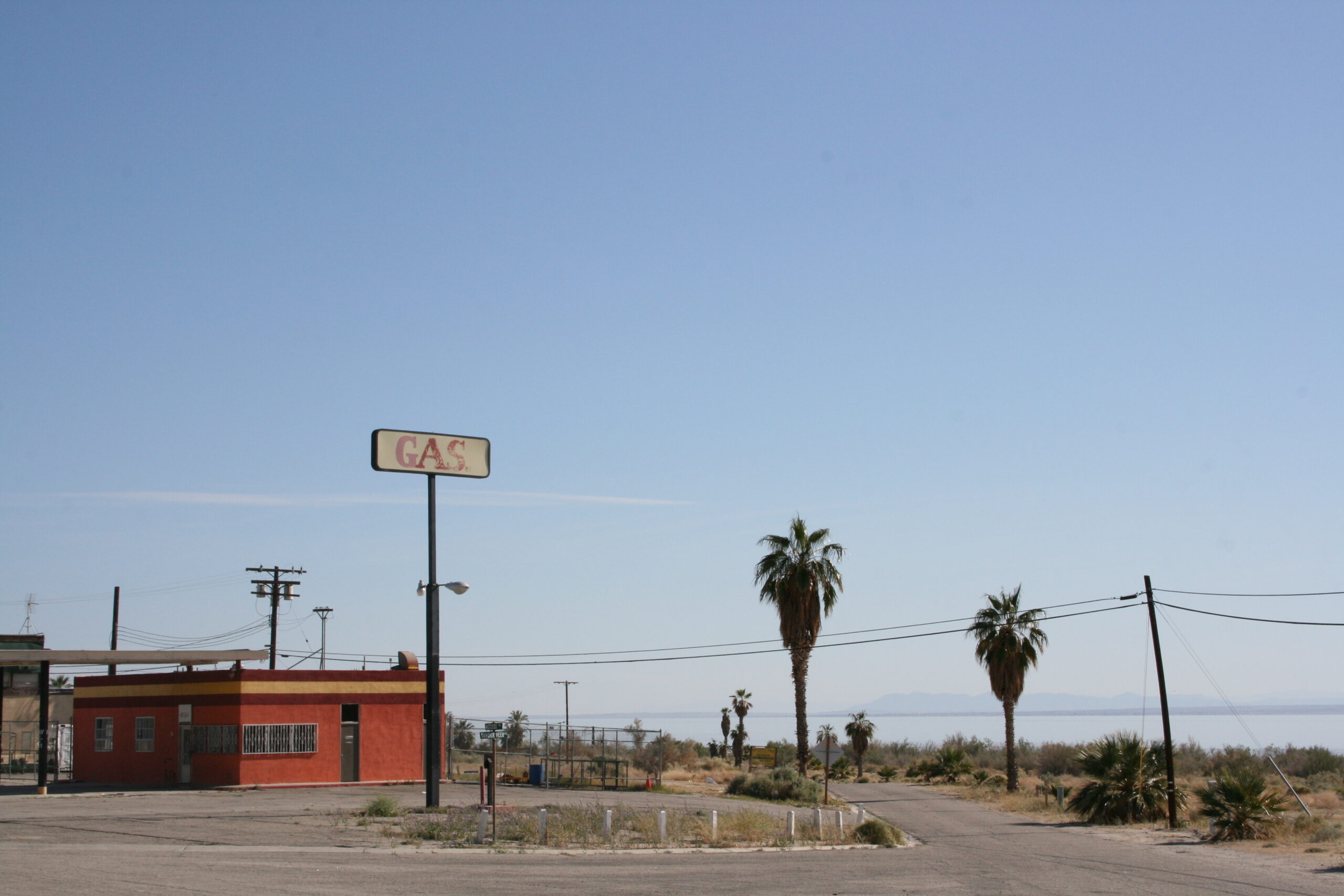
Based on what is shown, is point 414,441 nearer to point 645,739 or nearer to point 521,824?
point 521,824

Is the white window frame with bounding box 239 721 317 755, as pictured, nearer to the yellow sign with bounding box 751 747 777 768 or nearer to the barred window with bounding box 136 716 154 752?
the barred window with bounding box 136 716 154 752

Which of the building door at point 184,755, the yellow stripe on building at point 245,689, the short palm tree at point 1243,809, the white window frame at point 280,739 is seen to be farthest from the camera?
the building door at point 184,755

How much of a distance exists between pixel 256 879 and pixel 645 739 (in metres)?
32.4

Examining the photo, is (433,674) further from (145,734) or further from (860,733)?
(860,733)

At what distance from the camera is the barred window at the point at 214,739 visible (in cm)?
3606

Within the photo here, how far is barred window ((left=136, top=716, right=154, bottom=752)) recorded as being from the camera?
125 feet

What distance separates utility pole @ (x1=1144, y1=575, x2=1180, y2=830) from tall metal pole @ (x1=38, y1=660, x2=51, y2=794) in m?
32.4

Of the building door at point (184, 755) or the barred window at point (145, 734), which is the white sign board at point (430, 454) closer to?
the building door at point (184, 755)

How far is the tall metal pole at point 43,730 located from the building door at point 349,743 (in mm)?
8735

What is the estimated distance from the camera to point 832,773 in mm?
57812

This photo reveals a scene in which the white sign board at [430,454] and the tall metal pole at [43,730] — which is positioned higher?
the white sign board at [430,454]

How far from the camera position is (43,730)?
3553cm

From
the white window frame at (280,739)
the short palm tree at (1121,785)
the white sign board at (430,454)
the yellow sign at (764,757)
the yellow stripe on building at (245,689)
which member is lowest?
the yellow sign at (764,757)

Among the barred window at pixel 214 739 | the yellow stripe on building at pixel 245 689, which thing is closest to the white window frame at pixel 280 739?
the barred window at pixel 214 739
